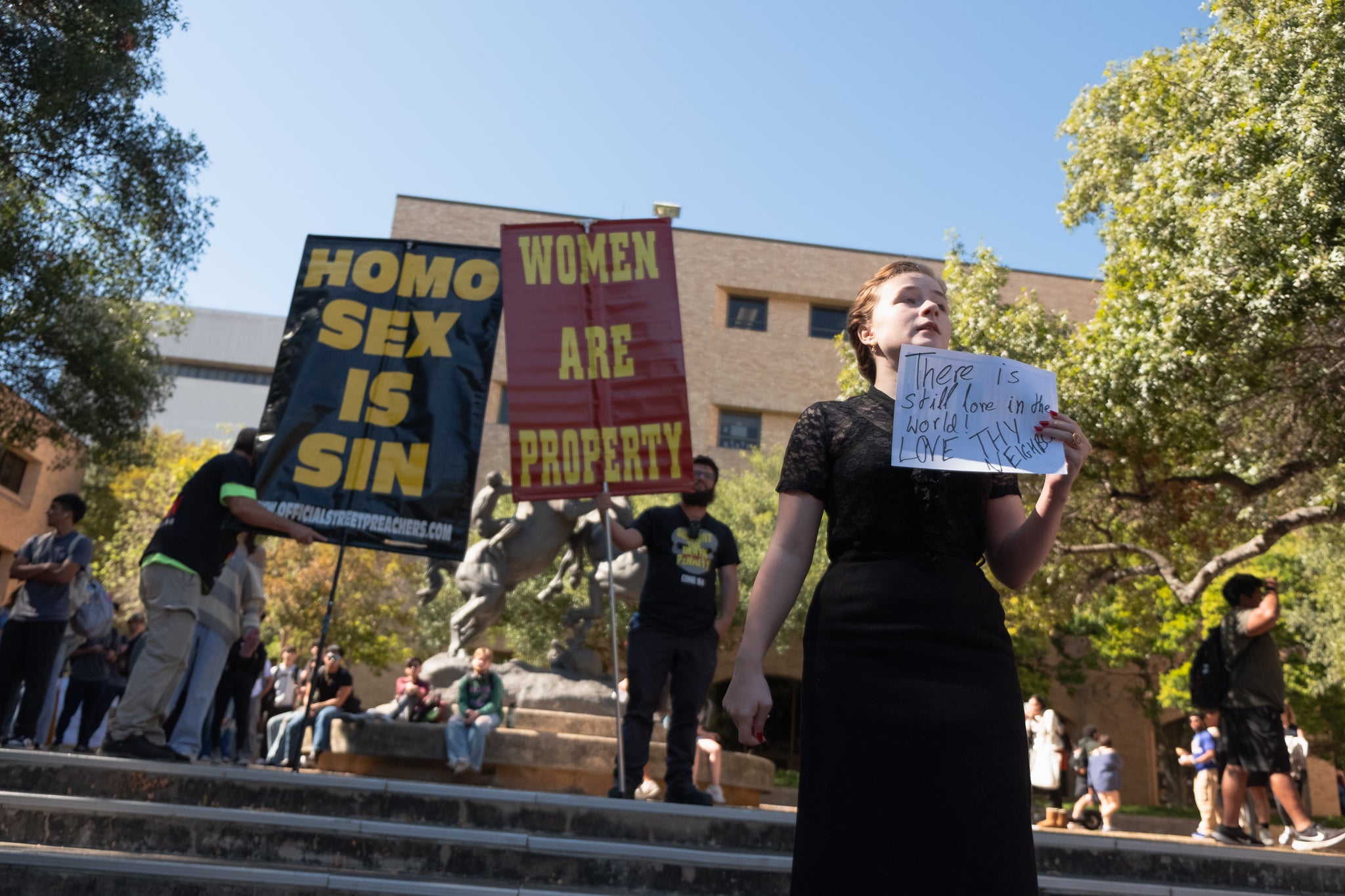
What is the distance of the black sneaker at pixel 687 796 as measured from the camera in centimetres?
629

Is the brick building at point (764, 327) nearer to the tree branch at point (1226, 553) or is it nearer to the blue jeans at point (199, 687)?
the tree branch at point (1226, 553)

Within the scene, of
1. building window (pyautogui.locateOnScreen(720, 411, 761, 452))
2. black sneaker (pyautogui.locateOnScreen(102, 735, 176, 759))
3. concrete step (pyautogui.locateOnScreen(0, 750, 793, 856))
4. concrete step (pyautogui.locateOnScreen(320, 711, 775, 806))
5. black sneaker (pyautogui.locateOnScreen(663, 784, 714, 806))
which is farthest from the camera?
building window (pyautogui.locateOnScreen(720, 411, 761, 452))

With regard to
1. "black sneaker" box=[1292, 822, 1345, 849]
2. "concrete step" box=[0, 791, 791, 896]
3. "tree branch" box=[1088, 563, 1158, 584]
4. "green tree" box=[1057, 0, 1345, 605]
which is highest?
"green tree" box=[1057, 0, 1345, 605]

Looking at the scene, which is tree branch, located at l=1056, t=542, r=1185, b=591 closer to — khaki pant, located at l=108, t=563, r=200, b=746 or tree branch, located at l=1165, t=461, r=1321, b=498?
tree branch, located at l=1165, t=461, r=1321, b=498

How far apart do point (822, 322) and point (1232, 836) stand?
32.3 m

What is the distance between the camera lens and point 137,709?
5859mm

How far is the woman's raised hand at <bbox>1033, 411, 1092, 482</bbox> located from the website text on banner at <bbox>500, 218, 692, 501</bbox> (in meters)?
4.57

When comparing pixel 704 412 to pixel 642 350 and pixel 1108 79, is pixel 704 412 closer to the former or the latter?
pixel 1108 79

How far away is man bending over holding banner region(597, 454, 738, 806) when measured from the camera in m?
6.46

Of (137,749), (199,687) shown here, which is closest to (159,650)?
(137,749)

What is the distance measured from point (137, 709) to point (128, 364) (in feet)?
46.9

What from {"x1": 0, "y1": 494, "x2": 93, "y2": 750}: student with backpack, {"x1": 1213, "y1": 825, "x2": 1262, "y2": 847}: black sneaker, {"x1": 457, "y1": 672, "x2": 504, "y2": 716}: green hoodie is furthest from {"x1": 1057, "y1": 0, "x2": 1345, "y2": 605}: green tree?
{"x1": 0, "y1": 494, "x2": 93, "y2": 750}: student with backpack

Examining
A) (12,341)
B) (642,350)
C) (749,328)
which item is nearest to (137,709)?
(642,350)

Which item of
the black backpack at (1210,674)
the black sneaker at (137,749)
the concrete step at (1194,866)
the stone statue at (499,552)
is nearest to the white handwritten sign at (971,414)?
the concrete step at (1194,866)
